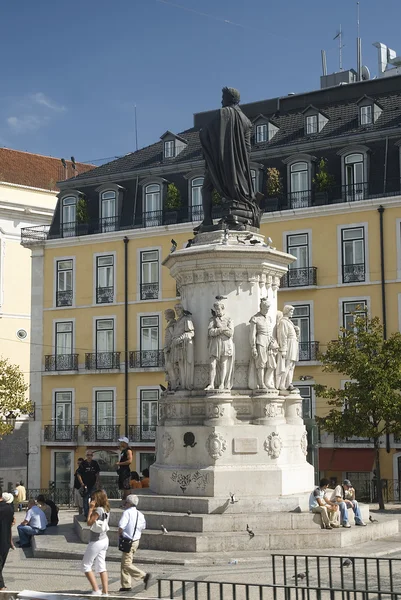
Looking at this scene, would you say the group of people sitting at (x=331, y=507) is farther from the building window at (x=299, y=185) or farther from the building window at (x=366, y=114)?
the building window at (x=366, y=114)

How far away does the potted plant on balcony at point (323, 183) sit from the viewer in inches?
1604

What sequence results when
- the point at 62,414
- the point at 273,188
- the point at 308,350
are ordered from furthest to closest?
the point at 62,414 < the point at 273,188 < the point at 308,350

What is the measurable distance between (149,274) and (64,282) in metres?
4.68

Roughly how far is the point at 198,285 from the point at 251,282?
1.02 meters

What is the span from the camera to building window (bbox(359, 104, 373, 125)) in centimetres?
4200

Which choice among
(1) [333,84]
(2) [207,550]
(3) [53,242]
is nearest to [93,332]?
(3) [53,242]

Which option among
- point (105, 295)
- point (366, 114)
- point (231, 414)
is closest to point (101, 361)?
point (105, 295)

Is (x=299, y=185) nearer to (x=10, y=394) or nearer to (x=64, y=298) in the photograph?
(x=64, y=298)

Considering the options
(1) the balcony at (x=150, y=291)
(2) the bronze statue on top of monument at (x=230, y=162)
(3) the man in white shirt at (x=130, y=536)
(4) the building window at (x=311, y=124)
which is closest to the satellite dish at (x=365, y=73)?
(4) the building window at (x=311, y=124)

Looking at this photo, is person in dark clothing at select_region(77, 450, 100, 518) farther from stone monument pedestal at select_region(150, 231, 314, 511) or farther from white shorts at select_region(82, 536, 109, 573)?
white shorts at select_region(82, 536, 109, 573)

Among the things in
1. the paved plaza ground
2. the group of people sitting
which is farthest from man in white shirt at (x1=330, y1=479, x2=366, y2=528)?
the paved plaza ground

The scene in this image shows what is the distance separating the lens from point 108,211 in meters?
46.7

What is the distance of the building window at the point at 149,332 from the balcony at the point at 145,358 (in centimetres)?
29

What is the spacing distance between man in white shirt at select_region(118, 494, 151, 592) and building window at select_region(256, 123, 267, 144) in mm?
31820
